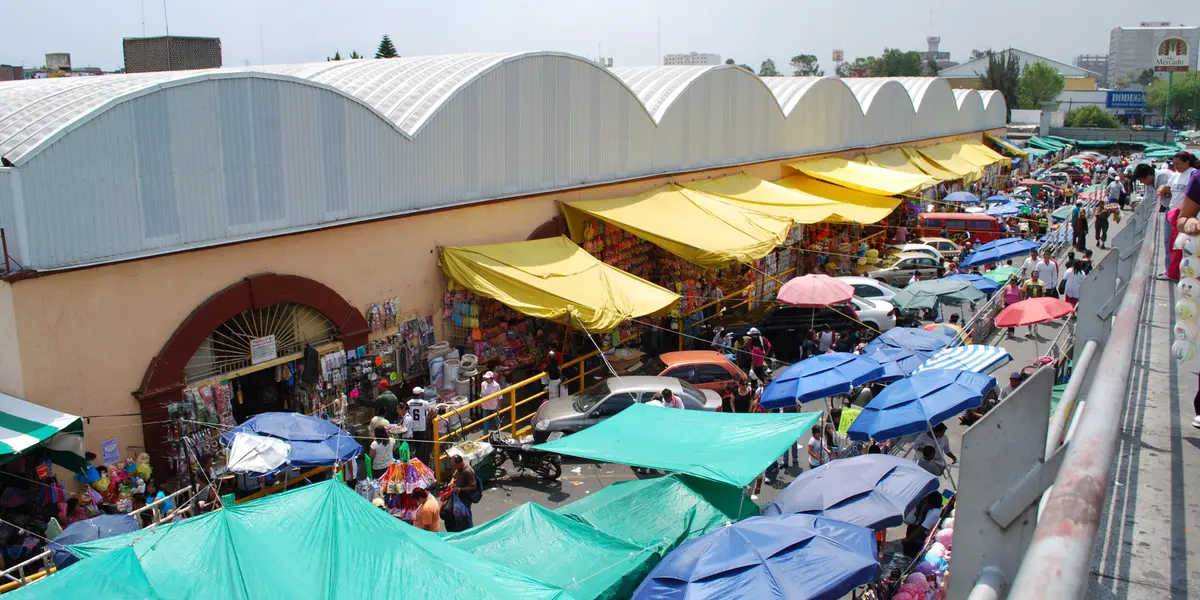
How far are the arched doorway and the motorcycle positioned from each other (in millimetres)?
2909

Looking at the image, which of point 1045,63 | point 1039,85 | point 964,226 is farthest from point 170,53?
point 1045,63

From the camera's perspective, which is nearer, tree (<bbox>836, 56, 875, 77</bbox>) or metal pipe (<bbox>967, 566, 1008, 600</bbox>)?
metal pipe (<bbox>967, 566, 1008, 600</bbox>)

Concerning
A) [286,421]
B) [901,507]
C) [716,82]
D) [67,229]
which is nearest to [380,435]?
[286,421]

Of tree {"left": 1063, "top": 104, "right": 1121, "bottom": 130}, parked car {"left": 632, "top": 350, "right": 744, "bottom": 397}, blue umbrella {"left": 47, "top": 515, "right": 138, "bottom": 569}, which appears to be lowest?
parked car {"left": 632, "top": 350, "right": 744, "bottom": 397}

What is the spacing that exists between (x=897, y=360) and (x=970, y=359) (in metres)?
1.57

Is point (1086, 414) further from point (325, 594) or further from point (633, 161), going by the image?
point (633, 161)

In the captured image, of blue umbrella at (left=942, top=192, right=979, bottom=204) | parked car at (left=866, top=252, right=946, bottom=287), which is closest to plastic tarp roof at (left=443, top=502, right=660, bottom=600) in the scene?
parked car at (left=866, top=252, right=946, bottom=287)

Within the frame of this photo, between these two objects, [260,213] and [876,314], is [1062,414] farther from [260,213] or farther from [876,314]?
[876,314]

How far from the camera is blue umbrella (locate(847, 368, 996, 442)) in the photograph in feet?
37.0

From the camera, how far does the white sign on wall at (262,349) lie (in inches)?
511

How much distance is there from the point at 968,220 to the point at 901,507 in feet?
84.2

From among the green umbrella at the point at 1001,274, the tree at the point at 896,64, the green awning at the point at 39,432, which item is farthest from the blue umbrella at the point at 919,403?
the tree at the point at 896,64

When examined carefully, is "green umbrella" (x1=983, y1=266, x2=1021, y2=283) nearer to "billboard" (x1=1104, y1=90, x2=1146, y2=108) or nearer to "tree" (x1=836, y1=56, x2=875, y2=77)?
"billboard" (x1=1104, y1=90, x2=1146, y2=108)

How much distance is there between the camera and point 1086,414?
1913 millimetres
